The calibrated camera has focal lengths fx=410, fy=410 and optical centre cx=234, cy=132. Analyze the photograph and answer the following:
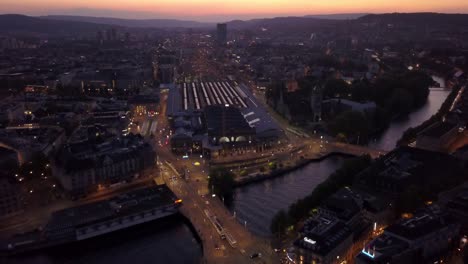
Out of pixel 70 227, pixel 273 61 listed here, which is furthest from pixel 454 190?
pixel 273 61

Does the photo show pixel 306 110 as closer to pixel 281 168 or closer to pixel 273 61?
pixel 281 168

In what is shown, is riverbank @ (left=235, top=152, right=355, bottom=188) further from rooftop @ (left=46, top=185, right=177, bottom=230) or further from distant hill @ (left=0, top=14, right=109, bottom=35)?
distant hill @ (left=0, top=14, right=109, bottom=35)

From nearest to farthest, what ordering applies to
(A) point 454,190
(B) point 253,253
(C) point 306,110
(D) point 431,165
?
1. (B) point 253,253
2. (A) point 454,190
3. (D) point 431,165
4. (C) point 306,110

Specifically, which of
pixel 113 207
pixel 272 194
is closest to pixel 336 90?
pixel 272 194

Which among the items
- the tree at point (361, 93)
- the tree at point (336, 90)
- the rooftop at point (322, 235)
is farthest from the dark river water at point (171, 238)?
the tree at point (336, 90)

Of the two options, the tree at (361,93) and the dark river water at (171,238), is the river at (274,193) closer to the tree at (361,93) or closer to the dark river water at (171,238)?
the dark river water at (171,238)

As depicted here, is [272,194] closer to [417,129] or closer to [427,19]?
[417,129]
